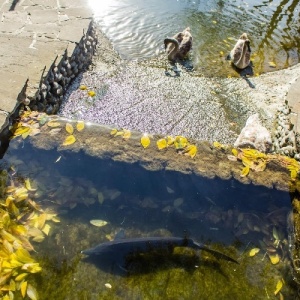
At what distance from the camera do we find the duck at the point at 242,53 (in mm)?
7461

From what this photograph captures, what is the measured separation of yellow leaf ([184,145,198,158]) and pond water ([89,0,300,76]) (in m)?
3.29

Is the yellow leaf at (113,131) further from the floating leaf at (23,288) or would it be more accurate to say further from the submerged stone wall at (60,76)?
the floating leaf at (23,288)

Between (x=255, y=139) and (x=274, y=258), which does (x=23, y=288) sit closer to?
(x=274, y=258)

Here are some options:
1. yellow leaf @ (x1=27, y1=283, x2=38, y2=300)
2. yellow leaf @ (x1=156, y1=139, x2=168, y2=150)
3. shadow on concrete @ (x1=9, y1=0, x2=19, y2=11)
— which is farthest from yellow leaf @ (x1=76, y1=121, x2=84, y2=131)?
shadow on concrete @ (x1=9, y1=0, x2=19, y2=11)

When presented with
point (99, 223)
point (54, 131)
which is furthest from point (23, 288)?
point (54, 131)

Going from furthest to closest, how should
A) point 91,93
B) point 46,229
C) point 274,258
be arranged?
point 91,93, point 274,258, point 46,229

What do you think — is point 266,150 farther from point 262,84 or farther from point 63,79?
point 63,79

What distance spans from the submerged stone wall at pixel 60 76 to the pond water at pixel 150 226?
1.17 m

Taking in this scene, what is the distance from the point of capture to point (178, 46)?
7.50 m

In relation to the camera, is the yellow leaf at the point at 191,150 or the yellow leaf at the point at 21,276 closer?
the yellow leaf at the point at 21,276

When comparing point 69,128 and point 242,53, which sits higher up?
point 242,53

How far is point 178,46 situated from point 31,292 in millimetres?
5677

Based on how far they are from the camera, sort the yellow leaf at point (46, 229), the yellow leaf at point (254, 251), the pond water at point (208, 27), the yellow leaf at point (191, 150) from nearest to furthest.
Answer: the yellow leaf at point (46, 229) → the yellow leaf at point (254, 251) → the yellow leaf at point (191, 150) → the pond water at point (208, 27)

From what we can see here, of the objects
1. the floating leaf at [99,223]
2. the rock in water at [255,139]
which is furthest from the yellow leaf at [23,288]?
the rock in water at [255,139]
